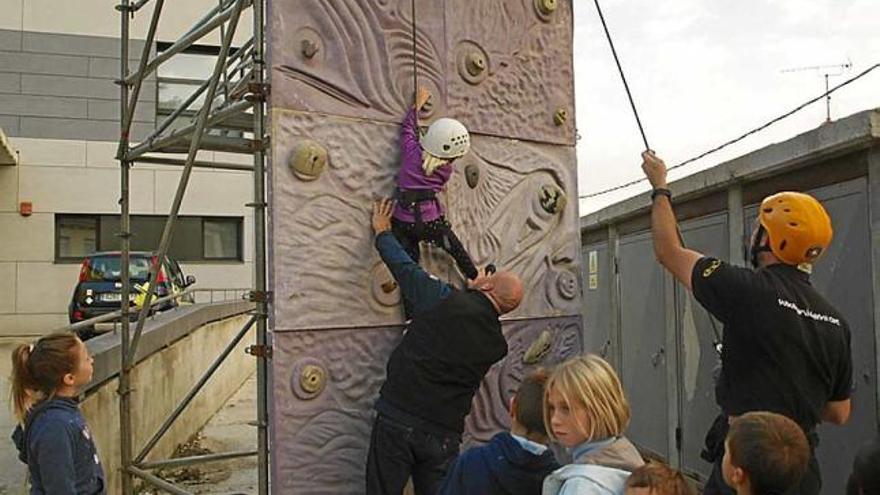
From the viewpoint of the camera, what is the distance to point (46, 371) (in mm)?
3125

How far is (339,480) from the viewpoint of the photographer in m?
4.03

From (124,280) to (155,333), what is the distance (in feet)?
6.30

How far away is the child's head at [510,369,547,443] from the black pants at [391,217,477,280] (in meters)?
1.48

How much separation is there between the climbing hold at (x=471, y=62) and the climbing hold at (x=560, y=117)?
1.86 feet

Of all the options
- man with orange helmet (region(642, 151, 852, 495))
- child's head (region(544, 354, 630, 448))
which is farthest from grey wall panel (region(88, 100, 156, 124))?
child's head (region(544, 354, 630, 448))

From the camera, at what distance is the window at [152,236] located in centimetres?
1716

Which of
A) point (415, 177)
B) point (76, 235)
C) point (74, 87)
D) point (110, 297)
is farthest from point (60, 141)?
point (415, 177)

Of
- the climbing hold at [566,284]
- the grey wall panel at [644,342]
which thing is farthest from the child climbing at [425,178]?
the grey wall panel at [644,342]

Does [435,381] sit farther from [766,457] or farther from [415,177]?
[766,457]

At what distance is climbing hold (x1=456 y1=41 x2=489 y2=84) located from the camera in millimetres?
4617

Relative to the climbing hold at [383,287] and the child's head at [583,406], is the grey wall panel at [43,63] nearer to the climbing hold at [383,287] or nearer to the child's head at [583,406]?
the climbing hold at [383,287]

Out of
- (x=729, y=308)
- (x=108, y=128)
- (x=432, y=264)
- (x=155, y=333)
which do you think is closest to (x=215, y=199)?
(x=108, y=128)

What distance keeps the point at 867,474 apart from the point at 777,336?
719mm

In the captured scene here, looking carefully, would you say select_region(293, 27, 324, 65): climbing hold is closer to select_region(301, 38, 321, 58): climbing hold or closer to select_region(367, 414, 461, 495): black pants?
select_region(301, 38, 321, 58): climbing hold
